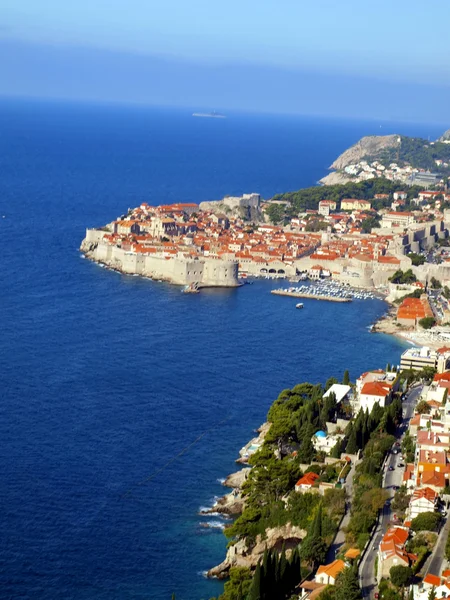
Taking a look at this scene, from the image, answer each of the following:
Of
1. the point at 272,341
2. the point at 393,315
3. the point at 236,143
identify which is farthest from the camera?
the point at 236,143

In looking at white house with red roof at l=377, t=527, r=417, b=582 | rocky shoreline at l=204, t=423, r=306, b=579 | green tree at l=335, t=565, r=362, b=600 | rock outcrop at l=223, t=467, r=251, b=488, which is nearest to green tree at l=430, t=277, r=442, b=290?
rock outcrop at l=223, t=467, r=251, b=488

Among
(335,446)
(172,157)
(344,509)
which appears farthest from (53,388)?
(172,157)

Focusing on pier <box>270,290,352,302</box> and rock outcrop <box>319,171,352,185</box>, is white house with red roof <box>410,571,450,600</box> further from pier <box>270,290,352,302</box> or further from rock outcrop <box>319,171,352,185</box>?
rock outcrop <box>319,171,352,185</box>

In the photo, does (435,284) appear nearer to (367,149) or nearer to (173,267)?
(173,267)

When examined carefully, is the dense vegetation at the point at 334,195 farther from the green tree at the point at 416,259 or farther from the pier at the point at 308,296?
the pier at the point at 308,296

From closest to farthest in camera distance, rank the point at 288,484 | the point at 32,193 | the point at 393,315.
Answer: the point at 288,484, the point at 393,315, the point at 32,193

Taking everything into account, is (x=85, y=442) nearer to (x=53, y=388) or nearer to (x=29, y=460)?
(x=29, y=460)
